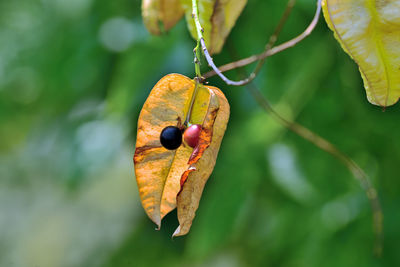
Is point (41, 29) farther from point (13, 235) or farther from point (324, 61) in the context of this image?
point (13, 235)

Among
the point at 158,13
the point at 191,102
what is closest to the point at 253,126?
the point at 158,13

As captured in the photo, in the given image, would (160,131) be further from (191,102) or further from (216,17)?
(216,17)

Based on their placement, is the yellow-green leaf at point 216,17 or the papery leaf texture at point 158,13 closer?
the yellow-green leaf at point 216,17

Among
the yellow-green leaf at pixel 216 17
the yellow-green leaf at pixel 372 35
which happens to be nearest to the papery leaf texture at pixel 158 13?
the yellow-green leaf at pixel 216 17

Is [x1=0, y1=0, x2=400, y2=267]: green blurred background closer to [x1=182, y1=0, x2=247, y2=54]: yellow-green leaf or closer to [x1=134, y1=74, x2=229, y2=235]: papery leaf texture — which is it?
[x1=182, y1=0, x2=247, y2=54]: yellow-green leaf

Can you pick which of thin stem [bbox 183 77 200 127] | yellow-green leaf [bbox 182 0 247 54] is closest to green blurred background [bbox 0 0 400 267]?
yellow-green leaf [bbox 182 0 247 54]

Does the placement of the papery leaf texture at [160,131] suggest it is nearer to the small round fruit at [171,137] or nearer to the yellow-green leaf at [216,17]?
the small round fruit at [171,137]

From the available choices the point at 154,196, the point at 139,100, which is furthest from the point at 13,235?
the point at 154,196
